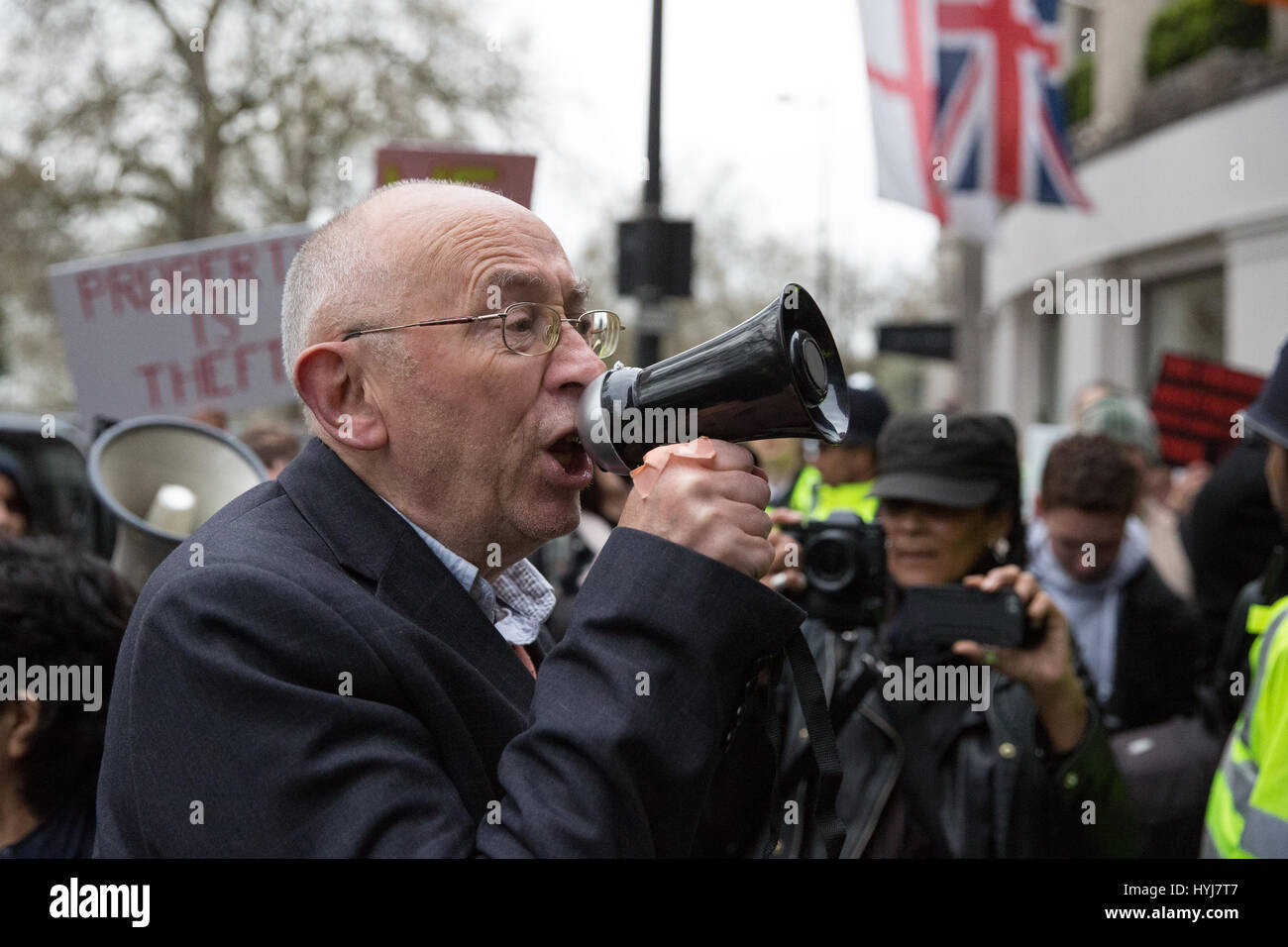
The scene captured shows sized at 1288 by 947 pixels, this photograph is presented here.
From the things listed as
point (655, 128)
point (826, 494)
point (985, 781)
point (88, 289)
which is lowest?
point (985, 781)

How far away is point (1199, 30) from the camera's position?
13.0 meters

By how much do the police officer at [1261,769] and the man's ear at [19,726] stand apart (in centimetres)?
209

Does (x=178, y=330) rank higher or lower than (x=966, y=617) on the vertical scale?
higher

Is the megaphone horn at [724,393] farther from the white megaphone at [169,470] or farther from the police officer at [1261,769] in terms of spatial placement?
the white megaphone at [169,470]

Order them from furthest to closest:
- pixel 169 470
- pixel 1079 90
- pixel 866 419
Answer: pixel 1079 90
pixel 866 419
pixel 169 470

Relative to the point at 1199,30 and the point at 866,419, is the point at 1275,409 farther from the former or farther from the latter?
the point at 1199,30

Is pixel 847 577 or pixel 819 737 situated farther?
pixel 847 577

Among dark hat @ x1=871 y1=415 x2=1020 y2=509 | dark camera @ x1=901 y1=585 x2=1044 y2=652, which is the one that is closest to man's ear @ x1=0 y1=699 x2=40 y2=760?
dark camera @ x1=901 y1=585 x2=1044 y2=652

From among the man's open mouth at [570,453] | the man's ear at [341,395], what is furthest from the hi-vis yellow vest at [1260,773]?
the man's ear at [341,395]

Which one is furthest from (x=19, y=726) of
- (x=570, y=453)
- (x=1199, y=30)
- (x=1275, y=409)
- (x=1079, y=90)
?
(x=1079, y=90)

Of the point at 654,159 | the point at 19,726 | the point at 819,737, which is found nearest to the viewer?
the point at 819,737

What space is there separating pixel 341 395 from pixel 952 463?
200 centimetres
